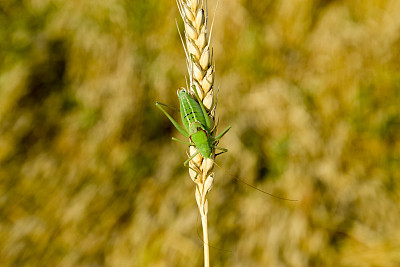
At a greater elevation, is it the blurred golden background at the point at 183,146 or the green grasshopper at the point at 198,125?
the blurred golden background at the point at 183,146

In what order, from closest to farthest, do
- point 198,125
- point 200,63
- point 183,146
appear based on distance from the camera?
1. point 200,63
2. point 198,125
3. point 183,146

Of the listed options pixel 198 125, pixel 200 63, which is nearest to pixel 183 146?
pixel 198 125

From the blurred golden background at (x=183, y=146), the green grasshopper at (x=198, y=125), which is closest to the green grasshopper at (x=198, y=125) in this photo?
the green grasshopper at (x=198, y=125)

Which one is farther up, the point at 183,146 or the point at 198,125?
the point at 183,146

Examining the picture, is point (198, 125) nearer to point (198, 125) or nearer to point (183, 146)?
point (198, 125)

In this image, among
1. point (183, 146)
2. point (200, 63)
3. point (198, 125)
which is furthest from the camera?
point (183, 146)

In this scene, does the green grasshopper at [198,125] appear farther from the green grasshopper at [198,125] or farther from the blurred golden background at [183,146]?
the blurred golden background at [183,146]

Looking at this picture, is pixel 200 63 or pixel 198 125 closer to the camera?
pixel 200 63

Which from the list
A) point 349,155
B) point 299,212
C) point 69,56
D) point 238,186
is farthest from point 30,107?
point 349,155

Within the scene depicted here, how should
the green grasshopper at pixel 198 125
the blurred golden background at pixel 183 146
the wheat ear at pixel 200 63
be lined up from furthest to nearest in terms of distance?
1. the blurred golden background at pixel 183 146
2. the green grasshopper at pixel 198 125
3. the wheat ear at pixel 200 63
